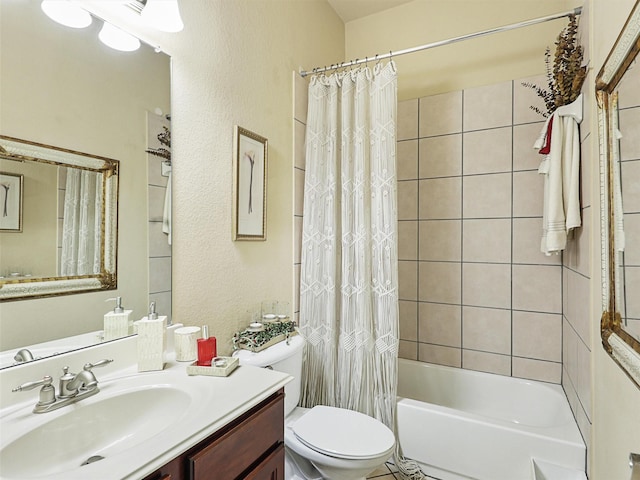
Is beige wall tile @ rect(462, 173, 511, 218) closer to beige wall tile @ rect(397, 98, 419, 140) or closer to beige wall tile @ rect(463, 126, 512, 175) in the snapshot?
beige wall tile @ rect(463, 126, 512, 175)

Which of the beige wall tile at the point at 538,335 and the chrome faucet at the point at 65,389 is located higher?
the chrome faucet at the point at 65,389

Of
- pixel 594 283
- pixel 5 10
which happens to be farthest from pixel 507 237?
pixel 5 10

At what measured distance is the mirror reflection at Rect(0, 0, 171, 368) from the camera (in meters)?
0.93

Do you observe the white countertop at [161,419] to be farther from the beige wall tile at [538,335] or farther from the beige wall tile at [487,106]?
the beige wall tile at [487,106]

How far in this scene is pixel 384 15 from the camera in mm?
2678

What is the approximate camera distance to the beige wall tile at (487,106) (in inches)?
91.9

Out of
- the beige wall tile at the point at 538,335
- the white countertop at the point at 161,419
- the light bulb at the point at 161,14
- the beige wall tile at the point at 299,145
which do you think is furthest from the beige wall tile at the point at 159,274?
the beige wall tile at the point at 538,335

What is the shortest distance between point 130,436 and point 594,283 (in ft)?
5.58

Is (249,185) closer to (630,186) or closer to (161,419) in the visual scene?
(161,419)

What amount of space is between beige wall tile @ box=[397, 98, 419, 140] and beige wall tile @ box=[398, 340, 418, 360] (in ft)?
5.01

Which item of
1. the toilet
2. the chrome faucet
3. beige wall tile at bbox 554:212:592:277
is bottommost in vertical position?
the toilet

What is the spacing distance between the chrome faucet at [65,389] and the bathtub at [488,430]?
1512mm

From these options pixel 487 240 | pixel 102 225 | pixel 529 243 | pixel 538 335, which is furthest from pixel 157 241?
pixel 538 335

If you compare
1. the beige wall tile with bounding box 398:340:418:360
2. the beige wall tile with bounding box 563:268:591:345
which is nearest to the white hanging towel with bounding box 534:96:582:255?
the beige wall tile with bounding box 563:268:591:345
